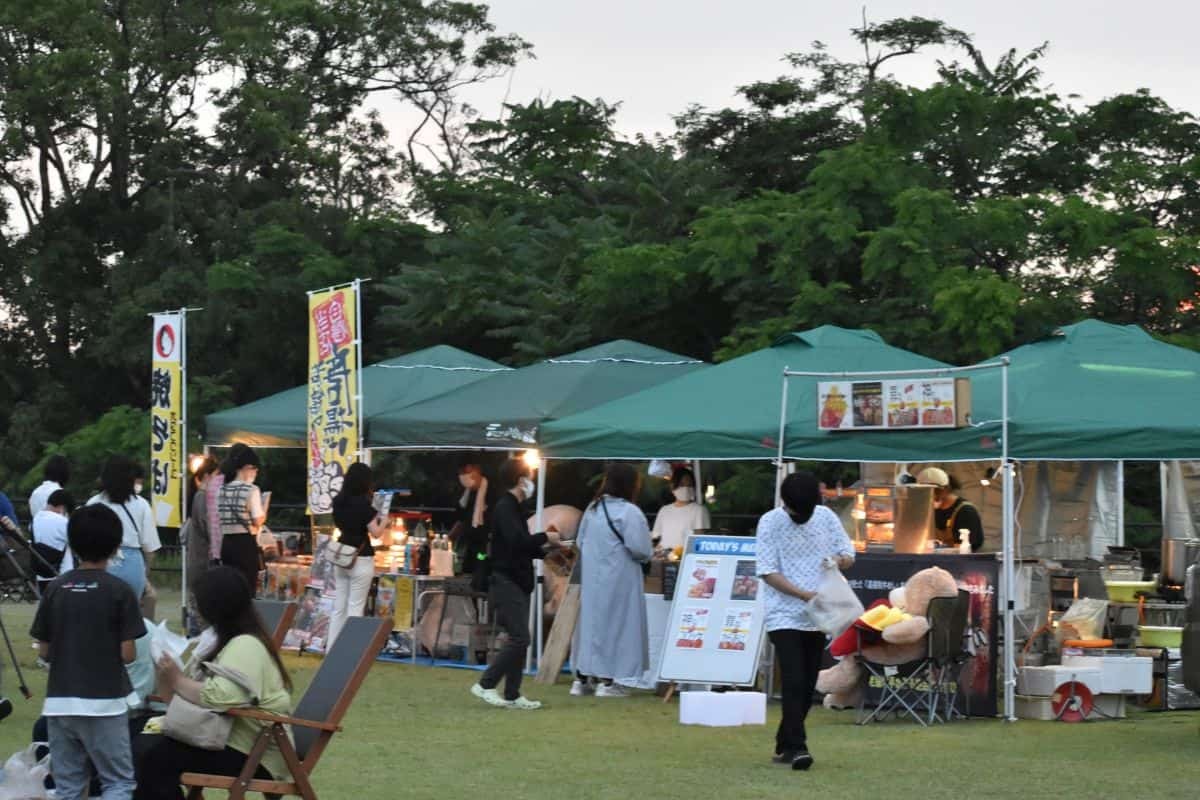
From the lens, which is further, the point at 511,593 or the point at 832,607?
the point at 511,593

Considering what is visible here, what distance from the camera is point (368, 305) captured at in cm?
3034

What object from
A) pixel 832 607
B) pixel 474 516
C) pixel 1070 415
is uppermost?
pixel 1070 415

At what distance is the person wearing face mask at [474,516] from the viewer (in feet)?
54.2

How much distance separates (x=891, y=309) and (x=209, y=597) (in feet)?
50.2

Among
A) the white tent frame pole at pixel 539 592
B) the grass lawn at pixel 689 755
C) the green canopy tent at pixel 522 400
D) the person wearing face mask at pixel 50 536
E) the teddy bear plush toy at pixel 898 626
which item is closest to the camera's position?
the grass lawn at pixel 689 755

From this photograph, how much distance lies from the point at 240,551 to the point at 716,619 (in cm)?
430

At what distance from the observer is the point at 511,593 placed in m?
12.8

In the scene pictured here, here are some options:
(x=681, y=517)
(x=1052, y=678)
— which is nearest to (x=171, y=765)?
(x=1052, y=678)

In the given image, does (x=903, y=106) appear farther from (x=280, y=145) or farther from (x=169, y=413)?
(x=280, y=145)

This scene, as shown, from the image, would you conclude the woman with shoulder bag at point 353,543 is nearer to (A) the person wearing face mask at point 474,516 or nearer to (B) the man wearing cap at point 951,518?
(A) the person wearing face mask at point 474,516

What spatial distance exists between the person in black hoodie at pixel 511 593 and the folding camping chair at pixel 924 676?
220 cm

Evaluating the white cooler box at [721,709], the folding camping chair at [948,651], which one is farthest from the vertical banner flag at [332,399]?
A: the folding camping chair at [948,651]

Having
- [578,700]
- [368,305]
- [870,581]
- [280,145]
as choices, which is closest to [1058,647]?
[870,581]

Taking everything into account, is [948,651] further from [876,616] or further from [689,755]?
[689,755]
